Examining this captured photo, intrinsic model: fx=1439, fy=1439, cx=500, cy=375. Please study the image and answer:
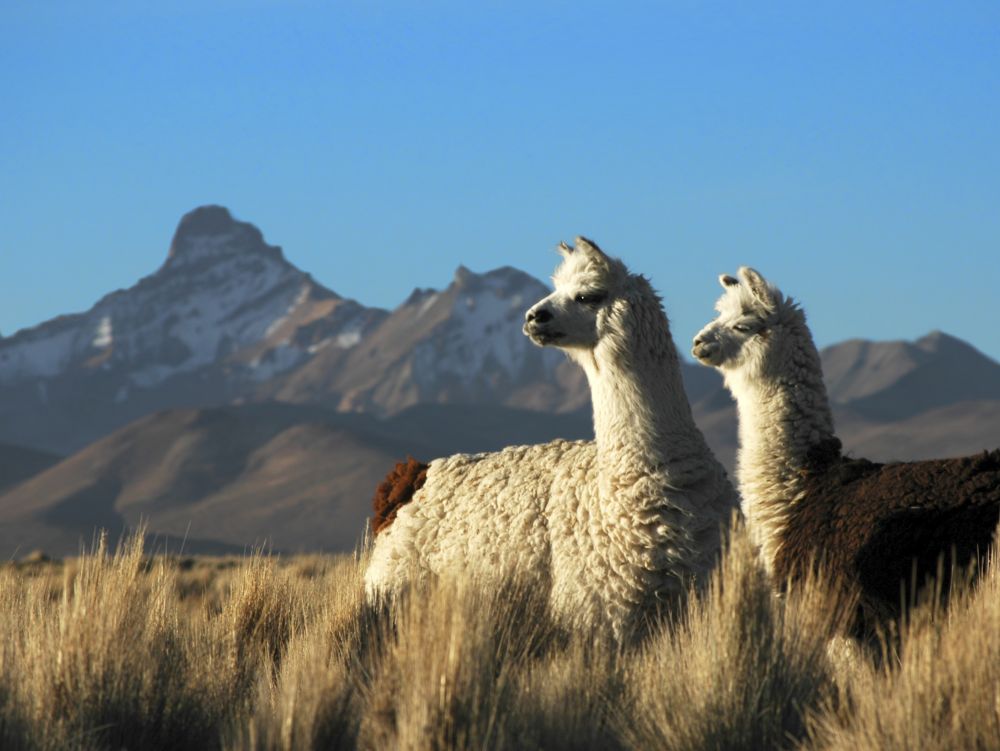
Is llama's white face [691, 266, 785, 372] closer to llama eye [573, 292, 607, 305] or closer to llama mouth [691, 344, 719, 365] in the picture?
llama mouth [691, 344, 719, 365]

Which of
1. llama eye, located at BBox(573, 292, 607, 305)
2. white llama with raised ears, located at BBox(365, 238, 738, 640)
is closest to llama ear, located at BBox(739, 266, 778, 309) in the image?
white llama with raised ears, located at BBox(365, 238, 738, 640)

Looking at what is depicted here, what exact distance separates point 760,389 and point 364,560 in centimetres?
268

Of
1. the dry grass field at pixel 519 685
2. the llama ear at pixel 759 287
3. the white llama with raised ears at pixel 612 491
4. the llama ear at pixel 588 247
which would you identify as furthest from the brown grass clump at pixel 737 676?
the llama ear at pixel 759 287

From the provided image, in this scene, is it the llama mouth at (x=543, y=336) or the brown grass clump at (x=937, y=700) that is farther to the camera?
the llama mouth at (x=543, y=336)

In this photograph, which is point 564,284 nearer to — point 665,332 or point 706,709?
point 665,332

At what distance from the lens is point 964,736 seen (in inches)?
190

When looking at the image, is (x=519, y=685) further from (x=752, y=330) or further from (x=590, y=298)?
(x=752, y=330)

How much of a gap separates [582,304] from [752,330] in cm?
104

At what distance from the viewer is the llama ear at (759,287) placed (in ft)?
24.6

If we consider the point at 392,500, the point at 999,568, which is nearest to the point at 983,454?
the point at 999,568

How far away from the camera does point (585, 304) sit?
699 centimetres

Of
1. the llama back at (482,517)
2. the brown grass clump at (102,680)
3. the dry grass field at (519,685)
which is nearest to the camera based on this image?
the dry grass field at (519,685)

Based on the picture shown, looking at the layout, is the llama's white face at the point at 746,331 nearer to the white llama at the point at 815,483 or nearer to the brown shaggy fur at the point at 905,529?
the white llama at the point at 815,483

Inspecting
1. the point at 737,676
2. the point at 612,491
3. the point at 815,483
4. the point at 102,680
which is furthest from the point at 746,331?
the point at 102,680
